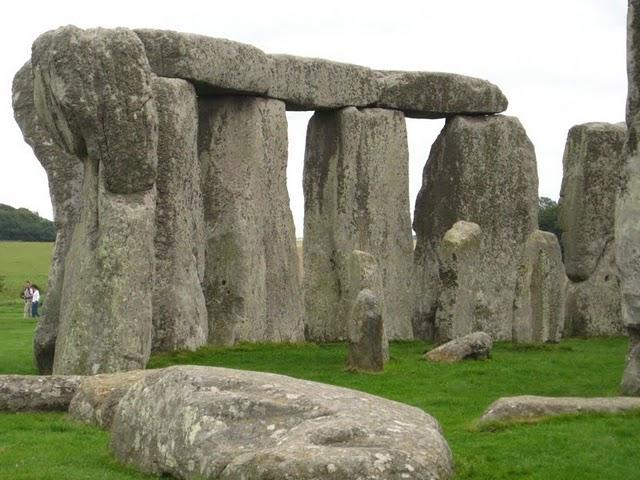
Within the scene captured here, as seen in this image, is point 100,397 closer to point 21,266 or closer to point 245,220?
point 245,220

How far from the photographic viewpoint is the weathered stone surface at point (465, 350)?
23.7 meters

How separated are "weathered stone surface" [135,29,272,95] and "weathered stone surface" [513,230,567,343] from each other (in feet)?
17.7

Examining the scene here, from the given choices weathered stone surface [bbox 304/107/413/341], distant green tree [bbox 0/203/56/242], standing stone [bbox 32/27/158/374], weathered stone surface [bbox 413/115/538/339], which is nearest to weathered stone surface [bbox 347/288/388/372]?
standing stone [bbox 32/27/158/374]

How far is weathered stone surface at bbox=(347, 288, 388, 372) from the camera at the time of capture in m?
22.2

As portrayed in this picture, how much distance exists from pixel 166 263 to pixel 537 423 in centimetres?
1071

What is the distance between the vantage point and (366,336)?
22281 millimetres

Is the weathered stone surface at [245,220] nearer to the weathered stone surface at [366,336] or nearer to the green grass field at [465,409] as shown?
the green grass field at [465,409]

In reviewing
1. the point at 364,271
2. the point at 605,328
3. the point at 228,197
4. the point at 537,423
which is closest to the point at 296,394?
the point at 537,423

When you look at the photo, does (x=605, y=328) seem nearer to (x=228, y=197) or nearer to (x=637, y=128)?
(x=228, y=197)

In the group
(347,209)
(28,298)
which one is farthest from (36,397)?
(28,298)

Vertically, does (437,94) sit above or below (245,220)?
above

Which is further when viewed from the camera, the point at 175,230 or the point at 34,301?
the point at 34,301

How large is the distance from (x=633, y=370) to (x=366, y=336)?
5.11 meters

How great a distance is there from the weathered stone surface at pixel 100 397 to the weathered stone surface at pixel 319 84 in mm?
14215
